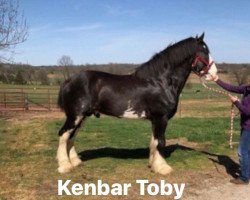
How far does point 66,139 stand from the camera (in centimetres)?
728

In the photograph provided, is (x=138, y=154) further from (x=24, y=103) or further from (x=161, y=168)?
(x=24, y=103)

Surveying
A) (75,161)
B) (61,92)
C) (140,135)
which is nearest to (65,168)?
(75,161)

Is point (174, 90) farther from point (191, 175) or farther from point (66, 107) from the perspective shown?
point (66, 107)

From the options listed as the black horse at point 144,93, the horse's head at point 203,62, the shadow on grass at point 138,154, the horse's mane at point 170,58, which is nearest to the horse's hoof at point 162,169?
the black horse at point 144,93

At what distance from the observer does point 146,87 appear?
23.7 ft

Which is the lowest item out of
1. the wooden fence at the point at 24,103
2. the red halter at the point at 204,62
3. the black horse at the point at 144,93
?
the wooden fence at the point at 24,103

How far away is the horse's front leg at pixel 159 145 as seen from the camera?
715 cm

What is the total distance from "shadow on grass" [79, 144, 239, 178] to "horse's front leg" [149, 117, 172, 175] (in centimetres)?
127

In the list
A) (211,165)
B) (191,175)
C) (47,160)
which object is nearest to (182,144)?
(211,165)

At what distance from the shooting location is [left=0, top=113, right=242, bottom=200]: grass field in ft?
22.2

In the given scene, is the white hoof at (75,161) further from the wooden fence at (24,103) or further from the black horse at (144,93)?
the wooden fence at (24,103)

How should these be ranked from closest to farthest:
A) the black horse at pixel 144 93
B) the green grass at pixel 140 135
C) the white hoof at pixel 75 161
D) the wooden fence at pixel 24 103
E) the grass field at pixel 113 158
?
the grass field at pixel 113 158
the black horse at pixel 144 93
the white hoof at pixel 75 161
the green grass at pixel 140 135
the wooden fence at pixel 24 103

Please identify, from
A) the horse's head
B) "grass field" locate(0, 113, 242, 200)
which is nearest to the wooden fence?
"grass field" locate(0, 113, 242, 200)

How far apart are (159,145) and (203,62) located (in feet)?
5.92
